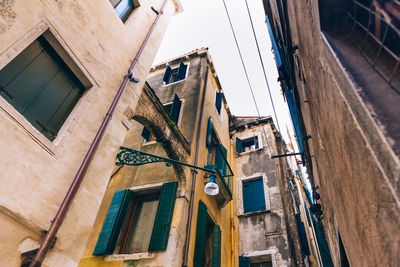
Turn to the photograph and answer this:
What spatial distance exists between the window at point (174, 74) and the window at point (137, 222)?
581cm

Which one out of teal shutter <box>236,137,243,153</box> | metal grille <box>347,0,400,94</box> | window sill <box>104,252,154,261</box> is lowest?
window sill <box>104,252,154,261</box>

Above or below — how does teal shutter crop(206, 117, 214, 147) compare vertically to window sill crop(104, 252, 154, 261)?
above

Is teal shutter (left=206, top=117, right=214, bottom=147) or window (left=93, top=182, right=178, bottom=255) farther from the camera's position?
teal shutter (left=206, top=117, right=214, bottom=147)

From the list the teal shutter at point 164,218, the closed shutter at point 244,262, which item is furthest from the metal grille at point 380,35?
the closed shutter at point 244,262

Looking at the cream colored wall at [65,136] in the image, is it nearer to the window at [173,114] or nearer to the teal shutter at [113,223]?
the teal shutter at [113,223]

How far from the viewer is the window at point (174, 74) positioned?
1066 centimetres

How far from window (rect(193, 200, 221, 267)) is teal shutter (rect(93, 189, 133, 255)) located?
2.12 m

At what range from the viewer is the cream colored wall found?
8.49 feet

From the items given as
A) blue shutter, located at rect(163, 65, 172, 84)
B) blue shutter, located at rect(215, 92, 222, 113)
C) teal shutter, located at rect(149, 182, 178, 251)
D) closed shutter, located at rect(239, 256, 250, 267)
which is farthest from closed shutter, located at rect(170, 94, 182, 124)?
closed shutter, located at rect(239, 256, 250, 267)

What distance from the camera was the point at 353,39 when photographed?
5.93 ft

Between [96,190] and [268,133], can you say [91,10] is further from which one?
[268,133]

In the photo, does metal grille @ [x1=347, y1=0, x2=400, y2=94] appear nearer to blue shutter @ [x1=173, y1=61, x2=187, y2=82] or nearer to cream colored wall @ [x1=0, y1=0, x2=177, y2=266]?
cream colored wall @ [x1=0, y1=0, x2=177, y2=266]

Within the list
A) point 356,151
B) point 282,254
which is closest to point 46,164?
point 356,151

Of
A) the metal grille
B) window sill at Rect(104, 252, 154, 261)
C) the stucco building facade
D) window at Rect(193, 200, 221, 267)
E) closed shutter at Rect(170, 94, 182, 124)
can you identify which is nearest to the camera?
the metal grille
